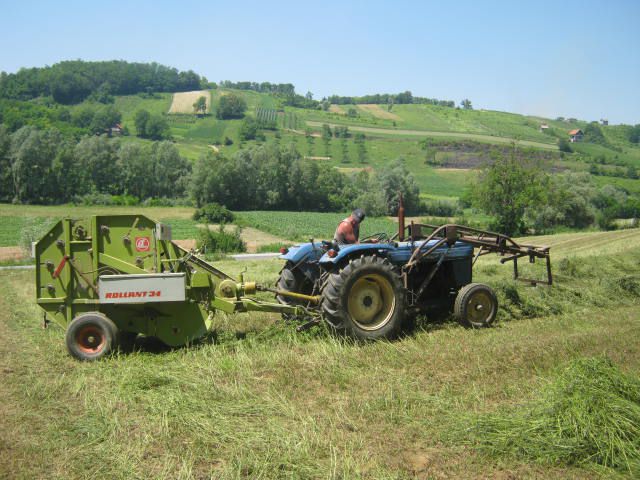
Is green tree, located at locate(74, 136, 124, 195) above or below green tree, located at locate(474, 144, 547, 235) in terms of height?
above

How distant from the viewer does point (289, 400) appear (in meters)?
5.88

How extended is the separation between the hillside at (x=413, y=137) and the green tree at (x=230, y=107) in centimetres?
154

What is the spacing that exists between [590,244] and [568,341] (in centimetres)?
2009

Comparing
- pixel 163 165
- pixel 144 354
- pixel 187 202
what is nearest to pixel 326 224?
pixel 187 202

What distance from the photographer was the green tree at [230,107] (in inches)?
4009

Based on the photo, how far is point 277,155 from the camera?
57.2 metres

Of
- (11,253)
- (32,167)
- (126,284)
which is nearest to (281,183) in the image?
(32,167)

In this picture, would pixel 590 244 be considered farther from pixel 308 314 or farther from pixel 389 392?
pixel 389 392

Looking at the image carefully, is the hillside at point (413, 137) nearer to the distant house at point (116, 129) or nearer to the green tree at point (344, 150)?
the green tree at point (344, 150)

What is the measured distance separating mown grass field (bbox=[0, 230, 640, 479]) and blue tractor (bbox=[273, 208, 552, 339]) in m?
0.31

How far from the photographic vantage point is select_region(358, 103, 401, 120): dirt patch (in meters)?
112

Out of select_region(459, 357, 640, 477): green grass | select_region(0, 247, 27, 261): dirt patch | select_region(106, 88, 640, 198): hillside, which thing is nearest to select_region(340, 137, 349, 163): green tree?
select_region(106, 88, 640, 198): hillside

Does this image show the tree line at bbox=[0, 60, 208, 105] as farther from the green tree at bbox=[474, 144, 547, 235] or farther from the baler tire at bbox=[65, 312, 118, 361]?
the baler tire at bbox=[65, 312, 118, 361]

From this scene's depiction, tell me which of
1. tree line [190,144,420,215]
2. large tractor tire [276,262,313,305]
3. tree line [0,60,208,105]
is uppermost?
tree line [0,60,208,105]
